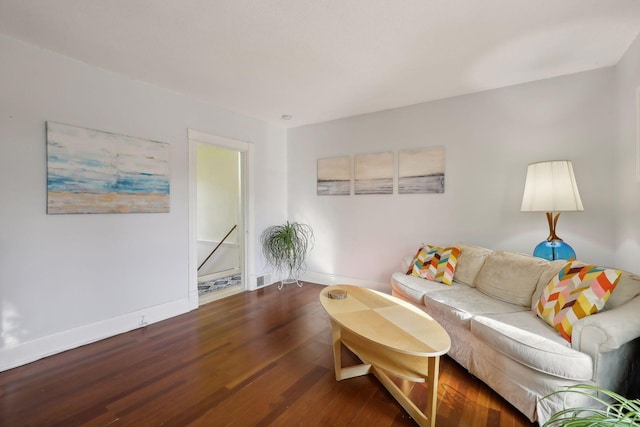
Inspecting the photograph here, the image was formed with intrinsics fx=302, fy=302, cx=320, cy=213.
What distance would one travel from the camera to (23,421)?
181cm

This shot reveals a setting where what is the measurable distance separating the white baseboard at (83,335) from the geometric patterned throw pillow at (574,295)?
3.52 meters

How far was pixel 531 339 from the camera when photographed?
1.80m

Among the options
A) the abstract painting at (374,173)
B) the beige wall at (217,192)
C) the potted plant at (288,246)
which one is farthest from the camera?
the beige wall at (217,192)

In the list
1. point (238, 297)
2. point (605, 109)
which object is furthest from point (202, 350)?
point (605, 109)

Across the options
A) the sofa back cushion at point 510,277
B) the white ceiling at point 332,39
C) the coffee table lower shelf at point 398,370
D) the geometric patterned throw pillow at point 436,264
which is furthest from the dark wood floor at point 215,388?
the white ceiling at point 332,39

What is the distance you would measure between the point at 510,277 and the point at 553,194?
80cm

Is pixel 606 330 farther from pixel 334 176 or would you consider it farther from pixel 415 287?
pixel 334 176

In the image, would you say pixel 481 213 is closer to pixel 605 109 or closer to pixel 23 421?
pixel 605 109

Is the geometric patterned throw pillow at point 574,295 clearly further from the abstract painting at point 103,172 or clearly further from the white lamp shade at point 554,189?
the abstract painting at point 103,172

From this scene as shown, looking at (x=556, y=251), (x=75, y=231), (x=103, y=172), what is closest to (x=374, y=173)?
(x=556, y=251)

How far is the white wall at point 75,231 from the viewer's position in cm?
238

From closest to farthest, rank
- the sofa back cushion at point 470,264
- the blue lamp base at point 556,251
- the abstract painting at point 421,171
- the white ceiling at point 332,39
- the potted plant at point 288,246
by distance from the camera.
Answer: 1. the white ceiling at point 332,39
2. the blue lamp base at point 556,251
3. the sofa back cushion at point 470,264
4. the abstract painting at point 421,171
5. the potted plant at point 288,246

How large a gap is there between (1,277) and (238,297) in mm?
2338

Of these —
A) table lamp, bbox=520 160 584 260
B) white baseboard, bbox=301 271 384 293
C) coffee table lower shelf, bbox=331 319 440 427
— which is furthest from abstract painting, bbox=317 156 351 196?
coffee table lower shelf, bbox=331 319 440 427
